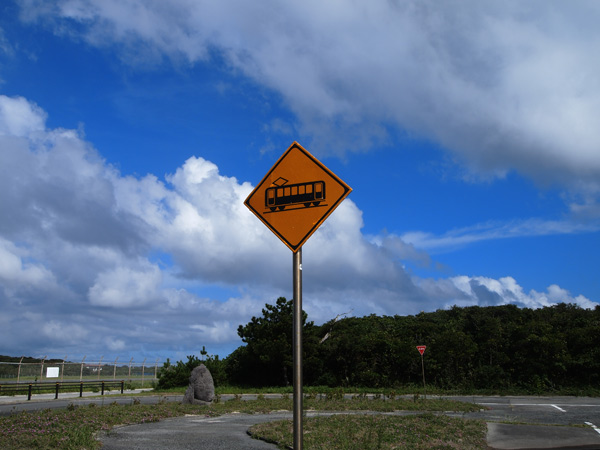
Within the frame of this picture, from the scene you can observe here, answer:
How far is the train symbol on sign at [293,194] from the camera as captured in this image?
383 cm

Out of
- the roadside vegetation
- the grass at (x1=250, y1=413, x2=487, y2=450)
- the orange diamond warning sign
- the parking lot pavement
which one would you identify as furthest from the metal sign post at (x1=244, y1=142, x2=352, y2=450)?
the roadside vegetation

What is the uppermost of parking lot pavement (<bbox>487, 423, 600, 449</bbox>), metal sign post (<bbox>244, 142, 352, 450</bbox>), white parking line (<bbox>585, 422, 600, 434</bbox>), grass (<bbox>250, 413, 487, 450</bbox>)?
metal sign post (<bbox>244, 142, 352, 450</bbox>)

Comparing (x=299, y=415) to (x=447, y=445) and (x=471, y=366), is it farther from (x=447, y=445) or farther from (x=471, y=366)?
(x=471, y=366)

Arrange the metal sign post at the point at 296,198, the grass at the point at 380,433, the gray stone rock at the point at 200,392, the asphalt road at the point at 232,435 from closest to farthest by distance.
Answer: the metal sign post at the point at 296,198 < the grass at the point at 380,433 < the asphalt road at the point at 232,435 < the gray stone rock at the point at 200,392

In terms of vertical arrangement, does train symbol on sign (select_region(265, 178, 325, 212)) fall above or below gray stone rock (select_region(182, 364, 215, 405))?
above

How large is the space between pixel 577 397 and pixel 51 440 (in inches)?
983

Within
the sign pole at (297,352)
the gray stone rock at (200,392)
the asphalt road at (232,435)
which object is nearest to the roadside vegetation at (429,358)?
the gray stone rock at (200,392)

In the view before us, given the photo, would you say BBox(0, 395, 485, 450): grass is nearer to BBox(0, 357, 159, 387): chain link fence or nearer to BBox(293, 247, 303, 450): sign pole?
BBox(293, 247, 303, 450): sign pole

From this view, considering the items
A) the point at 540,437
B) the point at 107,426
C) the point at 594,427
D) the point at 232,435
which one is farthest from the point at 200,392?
the point at 594,427

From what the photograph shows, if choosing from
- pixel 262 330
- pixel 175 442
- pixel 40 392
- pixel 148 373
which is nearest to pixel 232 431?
pixel 175 442

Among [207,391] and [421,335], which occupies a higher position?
[421,335]

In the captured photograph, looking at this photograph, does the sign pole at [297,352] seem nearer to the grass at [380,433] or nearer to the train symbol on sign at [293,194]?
the train symbol on sign at [293,194]

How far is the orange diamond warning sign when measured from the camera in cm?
380

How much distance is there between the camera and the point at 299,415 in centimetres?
349
